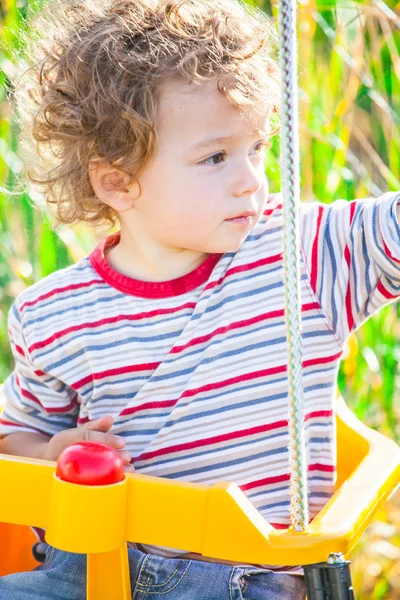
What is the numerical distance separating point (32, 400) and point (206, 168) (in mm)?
389

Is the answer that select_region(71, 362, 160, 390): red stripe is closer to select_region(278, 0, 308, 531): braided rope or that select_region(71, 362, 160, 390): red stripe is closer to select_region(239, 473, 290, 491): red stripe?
select_region(239, 473, 290, 491): red stripe

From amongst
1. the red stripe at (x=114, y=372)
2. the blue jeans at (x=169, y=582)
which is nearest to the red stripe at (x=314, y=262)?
the red stripe at (x=114, y=372)

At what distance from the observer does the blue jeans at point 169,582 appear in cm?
100

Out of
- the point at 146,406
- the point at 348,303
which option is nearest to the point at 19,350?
the point at 146,406

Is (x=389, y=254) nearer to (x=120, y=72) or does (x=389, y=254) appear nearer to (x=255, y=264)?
(x=255, y=264)

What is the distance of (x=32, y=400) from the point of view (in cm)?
121

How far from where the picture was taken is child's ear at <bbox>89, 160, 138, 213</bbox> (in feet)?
3.71

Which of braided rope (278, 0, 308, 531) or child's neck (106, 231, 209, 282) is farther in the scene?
child's neck (106, 231, 209, 282)

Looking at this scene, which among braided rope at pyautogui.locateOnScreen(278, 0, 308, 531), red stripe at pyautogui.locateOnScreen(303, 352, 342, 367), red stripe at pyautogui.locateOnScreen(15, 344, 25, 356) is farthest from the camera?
red stripe at pyautogui.locateOnScreen(15, 344, 25, 356)

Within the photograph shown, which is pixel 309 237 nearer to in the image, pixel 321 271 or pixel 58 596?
pixel 321 271

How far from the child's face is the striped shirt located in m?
0.07

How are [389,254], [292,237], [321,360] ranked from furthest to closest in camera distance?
[321,360]
[389,254]
[292,237]

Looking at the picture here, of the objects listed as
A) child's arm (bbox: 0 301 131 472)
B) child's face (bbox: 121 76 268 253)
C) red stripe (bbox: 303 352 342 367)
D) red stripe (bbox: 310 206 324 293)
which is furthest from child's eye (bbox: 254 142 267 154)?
child's arm (bbox: 0 301 131 472)

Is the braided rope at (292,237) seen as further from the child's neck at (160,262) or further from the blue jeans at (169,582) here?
the child's neck at (160,262)
